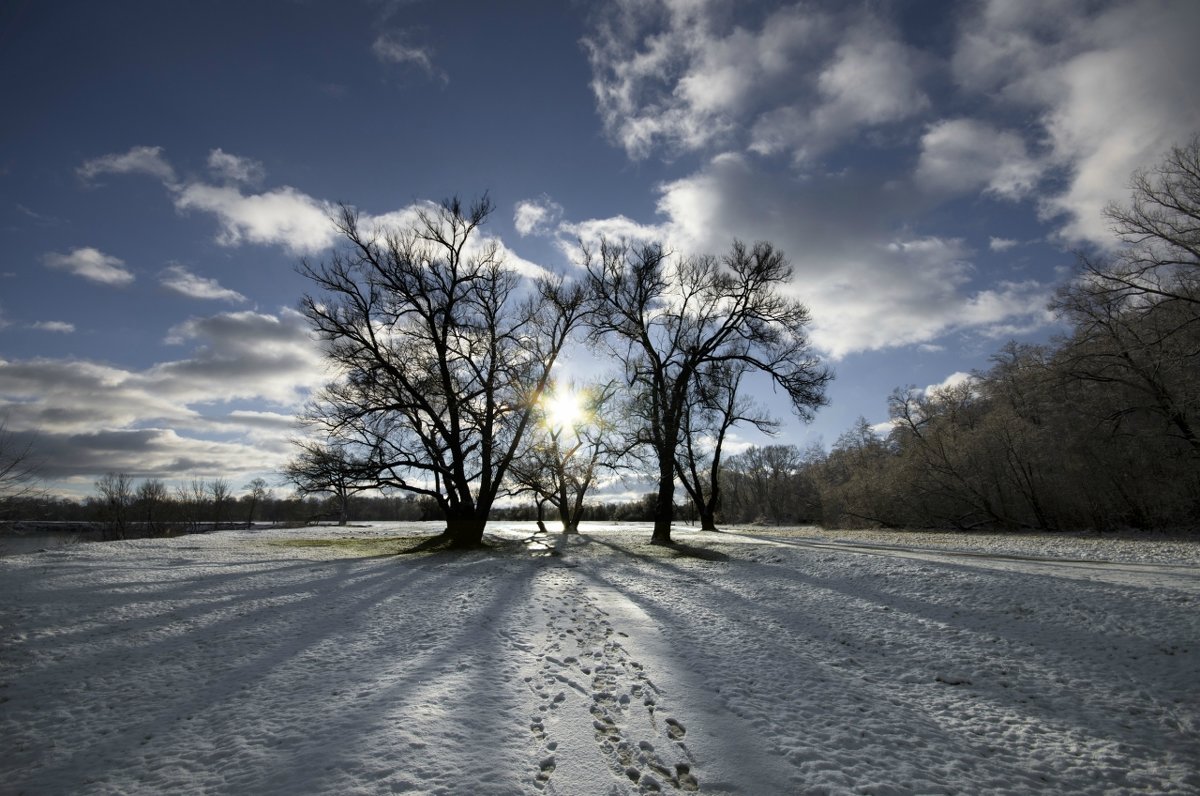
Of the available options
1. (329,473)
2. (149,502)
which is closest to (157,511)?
(149,502)

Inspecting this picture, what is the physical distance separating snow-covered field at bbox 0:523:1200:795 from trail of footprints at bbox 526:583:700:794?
0.04m

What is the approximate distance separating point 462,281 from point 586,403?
586 inches

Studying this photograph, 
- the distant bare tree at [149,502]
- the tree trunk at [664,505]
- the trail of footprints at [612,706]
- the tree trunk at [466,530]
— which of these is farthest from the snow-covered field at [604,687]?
the distant bare tree at [149,502]

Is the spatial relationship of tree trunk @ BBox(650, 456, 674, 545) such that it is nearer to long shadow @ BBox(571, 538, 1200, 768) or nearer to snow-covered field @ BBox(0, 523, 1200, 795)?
long shadow @ BBox(571, 538, 1200, 768)

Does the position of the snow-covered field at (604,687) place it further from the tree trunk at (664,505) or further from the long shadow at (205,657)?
the tree trunk at (664,505)

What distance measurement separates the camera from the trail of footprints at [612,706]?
13.9 ft

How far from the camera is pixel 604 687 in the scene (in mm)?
6016

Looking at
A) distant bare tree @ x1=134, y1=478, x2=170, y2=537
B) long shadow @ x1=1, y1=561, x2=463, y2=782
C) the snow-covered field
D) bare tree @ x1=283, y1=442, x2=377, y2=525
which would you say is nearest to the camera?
the snow-covered field

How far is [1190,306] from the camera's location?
774 inches

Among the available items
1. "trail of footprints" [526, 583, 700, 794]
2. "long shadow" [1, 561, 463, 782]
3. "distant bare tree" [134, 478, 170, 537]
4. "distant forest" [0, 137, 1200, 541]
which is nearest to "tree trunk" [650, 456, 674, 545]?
"distant forest" [0, 137, 1200, 541]

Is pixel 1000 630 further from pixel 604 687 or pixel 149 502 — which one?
pixel 149 502

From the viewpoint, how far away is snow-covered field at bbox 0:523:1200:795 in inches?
165

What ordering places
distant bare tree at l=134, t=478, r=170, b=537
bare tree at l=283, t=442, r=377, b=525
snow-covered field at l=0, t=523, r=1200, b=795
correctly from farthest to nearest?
distant bare tree at l=134, t=478, r=170, b=537, bare tree at l=283, t=442, r=377, b=525, snow-covered field at l=0, t=523, r=1200, b=795

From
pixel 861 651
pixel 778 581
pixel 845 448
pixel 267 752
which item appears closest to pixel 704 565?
pixel 778 581
